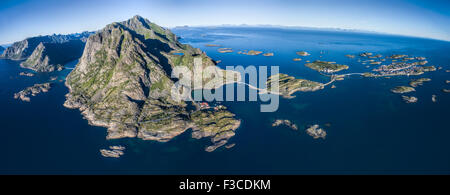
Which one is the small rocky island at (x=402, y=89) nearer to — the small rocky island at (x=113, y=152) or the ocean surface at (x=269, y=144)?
the ocean surface at (x=269, y=144)

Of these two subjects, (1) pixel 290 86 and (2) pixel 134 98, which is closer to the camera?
(2) pixel 134 98

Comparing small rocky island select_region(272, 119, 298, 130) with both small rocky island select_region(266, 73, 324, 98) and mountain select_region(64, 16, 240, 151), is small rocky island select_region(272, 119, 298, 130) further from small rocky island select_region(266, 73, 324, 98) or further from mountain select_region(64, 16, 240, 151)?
small rocky island select_region(266, 73, 324, 98)

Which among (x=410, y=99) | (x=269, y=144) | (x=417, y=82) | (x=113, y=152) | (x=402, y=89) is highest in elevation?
(x=417, y=82)

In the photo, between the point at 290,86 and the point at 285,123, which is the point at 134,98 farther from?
the point at 290,86

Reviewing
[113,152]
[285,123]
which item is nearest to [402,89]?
[285,123]
